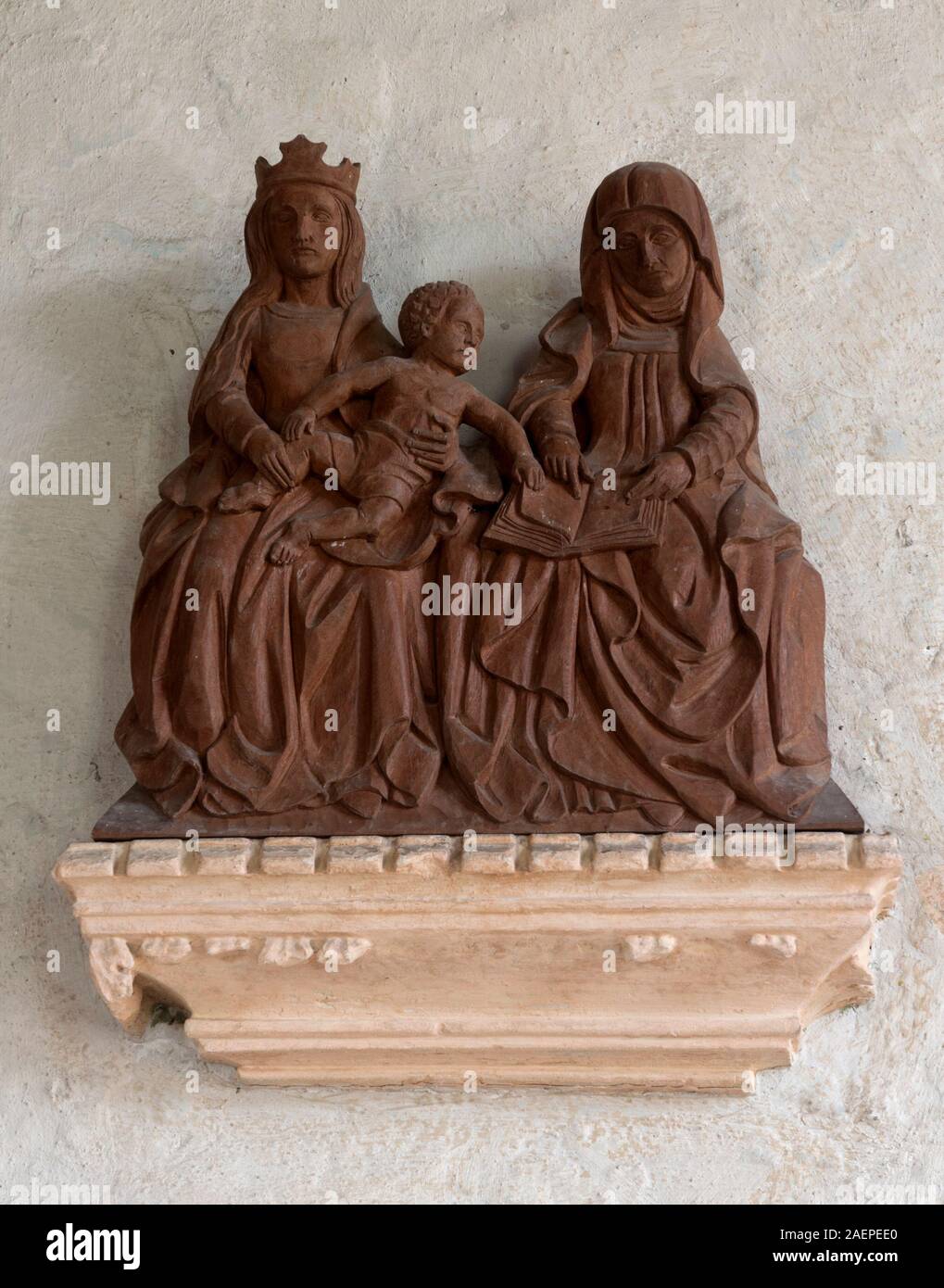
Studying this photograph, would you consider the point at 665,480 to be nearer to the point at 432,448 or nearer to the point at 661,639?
the point at 661,639

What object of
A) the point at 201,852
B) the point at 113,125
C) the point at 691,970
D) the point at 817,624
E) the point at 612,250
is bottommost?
the point at 691,970

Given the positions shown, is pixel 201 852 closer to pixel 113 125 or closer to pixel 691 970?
pixel 691 970

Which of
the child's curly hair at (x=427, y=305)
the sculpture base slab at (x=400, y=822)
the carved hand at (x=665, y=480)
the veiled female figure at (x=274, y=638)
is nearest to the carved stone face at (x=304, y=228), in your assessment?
the veiled female figure at (x=274, y=638)

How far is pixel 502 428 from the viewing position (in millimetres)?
2691

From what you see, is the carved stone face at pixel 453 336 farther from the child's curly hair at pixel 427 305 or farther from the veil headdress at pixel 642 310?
the veil headdress at pixel 642 310

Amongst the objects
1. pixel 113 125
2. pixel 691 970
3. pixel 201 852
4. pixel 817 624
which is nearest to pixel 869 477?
pixel 817 624

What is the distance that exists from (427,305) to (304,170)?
13.1 inches

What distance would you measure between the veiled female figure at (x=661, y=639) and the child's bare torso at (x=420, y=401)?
14cm

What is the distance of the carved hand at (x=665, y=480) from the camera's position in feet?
8.54

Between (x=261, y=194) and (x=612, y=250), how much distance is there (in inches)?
25.5

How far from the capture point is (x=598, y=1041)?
2605 mm

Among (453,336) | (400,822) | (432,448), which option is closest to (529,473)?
(432,448)
